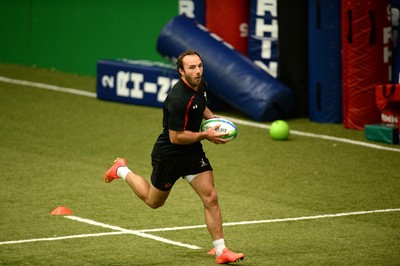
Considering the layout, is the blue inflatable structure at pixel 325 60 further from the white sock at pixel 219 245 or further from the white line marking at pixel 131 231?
the white sock at pixel 219 245

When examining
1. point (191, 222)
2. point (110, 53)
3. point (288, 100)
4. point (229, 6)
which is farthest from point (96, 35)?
point (191, 222)

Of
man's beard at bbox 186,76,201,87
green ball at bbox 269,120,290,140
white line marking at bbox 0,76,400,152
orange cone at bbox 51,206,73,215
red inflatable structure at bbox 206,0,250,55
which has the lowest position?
white line marking at bbox 0,76,400,152

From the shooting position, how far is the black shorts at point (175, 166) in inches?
361

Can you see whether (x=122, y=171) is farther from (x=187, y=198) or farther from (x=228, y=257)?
(x=187, y=198)

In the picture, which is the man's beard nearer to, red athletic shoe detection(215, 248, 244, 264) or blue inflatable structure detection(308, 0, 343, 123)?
red athletic shoe detection(215, 248, 244, 264)

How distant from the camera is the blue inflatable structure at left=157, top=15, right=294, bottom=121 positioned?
649 inches

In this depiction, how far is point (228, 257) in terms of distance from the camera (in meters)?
9.01

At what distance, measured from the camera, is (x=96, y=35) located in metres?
21.4

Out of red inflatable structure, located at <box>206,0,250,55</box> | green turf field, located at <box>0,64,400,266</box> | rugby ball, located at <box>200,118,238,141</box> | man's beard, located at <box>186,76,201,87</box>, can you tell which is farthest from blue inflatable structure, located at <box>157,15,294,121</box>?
man's beard, located at <box>186,76,201,87</box>

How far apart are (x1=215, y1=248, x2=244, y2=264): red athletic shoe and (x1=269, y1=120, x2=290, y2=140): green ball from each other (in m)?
6.30

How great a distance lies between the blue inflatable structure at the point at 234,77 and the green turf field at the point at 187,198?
0.32 metres

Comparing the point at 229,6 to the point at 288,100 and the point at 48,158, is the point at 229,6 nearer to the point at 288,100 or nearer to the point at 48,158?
the point at 288,100

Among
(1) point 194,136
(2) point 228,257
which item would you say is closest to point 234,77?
(1) point 194,136

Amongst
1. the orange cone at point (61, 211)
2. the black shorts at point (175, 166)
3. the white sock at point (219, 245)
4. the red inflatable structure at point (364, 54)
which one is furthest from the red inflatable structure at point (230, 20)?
the white sock at point (219, 245)
